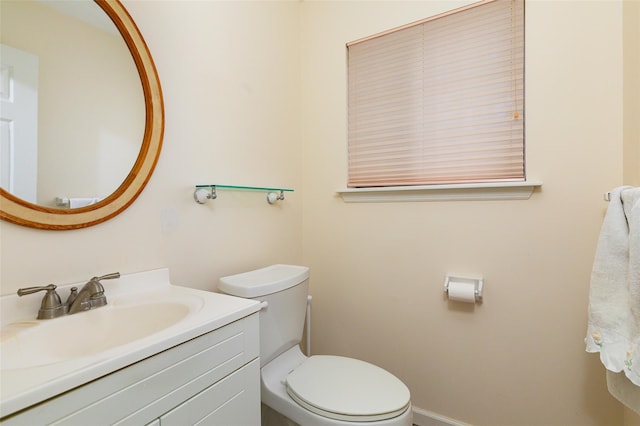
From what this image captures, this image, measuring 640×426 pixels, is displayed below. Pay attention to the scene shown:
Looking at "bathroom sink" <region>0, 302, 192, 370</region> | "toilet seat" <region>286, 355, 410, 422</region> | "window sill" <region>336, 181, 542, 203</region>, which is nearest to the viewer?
"bathroom sink" <region>0, 302, 192, 370</region>

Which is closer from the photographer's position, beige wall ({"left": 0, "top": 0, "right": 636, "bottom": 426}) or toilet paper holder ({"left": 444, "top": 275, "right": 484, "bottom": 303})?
beige wall ({"left": 0, "top": 0, "right": 636, "bottom": 426})

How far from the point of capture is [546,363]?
133cm

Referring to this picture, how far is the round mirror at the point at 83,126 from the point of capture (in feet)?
2.74

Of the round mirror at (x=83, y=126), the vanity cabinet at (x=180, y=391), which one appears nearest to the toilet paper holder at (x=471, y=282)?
the vanity cabinet at (x=180, y=391)

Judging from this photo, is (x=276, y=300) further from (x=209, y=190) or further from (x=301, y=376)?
(x=209, y=190)

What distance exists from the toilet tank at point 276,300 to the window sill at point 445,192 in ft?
1.89

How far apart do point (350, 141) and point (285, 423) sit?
1.43 m

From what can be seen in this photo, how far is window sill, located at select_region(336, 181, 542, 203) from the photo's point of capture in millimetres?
1349

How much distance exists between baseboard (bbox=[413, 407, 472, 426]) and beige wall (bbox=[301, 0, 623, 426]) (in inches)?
1.3

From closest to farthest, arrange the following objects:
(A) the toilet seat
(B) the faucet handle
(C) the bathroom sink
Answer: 1. (C) the bathroom sink
2. (B) the faucet handle
3. (A) the toilet seat

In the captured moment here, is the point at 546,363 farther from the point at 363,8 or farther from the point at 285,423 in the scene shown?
the point at 363,8

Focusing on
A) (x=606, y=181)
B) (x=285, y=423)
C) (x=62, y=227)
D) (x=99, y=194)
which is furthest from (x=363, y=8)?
(x=285, y=423)

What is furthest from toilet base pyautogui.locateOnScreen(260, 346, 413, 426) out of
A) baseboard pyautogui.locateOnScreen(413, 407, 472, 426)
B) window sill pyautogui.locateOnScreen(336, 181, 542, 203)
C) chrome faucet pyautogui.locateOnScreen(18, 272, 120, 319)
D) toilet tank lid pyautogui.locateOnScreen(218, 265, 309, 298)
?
window sill pyautogui.locateOnScreen(336, 181, 542, 203)

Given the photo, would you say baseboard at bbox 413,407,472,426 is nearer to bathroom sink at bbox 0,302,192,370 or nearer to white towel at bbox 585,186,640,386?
white towel at bbox 585,186,640,386
